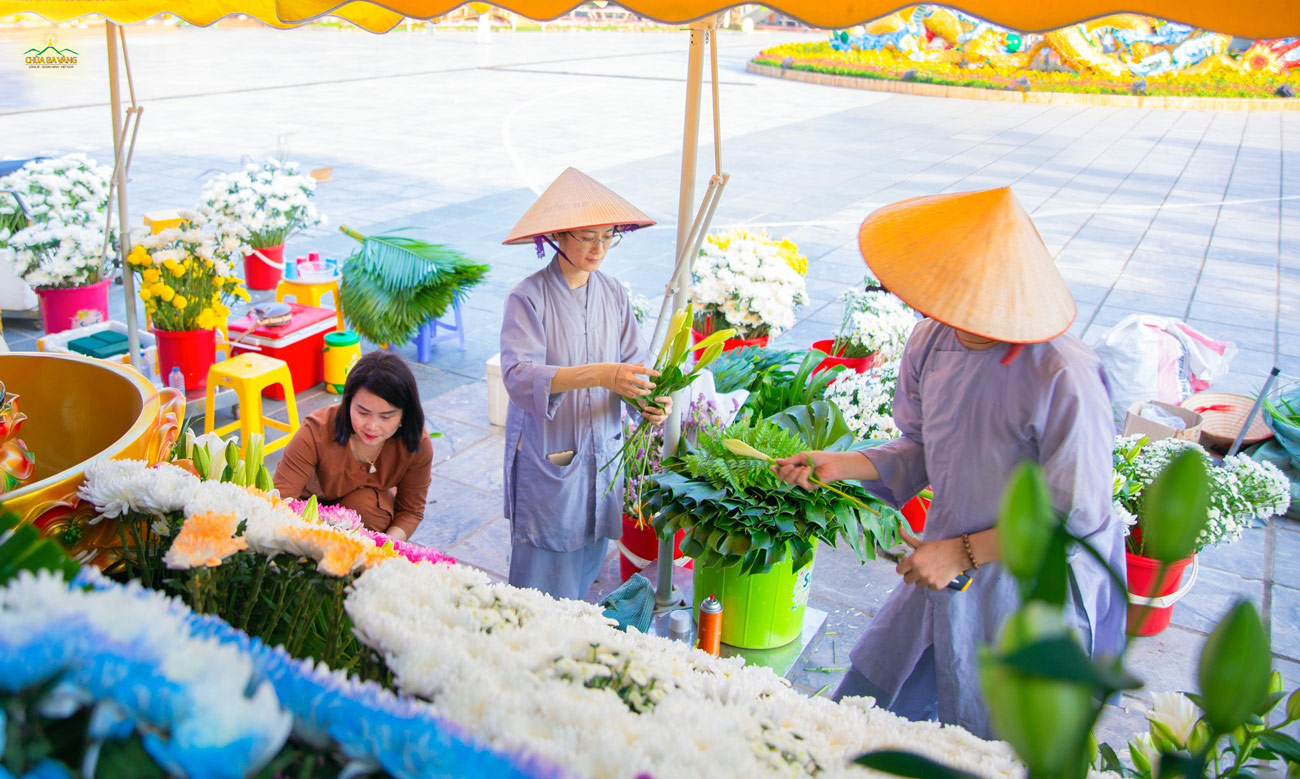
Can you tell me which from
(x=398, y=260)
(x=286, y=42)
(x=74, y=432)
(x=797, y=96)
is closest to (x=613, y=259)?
(x=398, y=260)

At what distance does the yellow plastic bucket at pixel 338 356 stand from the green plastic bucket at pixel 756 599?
9.38ft

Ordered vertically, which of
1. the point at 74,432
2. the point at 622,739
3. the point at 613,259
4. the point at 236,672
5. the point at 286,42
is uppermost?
the point at 286,42

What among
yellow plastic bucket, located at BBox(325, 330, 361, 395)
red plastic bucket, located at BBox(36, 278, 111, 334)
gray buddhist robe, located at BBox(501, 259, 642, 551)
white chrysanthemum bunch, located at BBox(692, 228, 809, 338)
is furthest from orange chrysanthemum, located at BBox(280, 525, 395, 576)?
red plastic bucket, located at BBox(36, 278, 111, 334)

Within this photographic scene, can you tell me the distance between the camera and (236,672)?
2.46 feet

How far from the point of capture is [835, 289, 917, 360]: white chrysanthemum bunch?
4246mm

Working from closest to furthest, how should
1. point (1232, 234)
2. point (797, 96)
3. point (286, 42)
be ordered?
1. point (1232, 234)
2. point (797, 96)
3. point (286, 42)

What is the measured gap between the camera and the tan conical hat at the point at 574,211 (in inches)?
95.7

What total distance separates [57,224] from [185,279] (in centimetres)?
137

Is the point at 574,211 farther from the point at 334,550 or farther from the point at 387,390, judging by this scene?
the point at 334,550

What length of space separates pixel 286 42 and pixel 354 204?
18.8 meters

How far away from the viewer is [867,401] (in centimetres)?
348

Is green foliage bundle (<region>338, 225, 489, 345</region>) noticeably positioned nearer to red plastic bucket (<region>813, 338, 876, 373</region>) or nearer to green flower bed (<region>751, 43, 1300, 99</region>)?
red plastic bucket (<region>813, 338, 876, 373</region>)

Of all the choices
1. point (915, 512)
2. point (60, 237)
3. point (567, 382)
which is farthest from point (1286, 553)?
point (60, 237)

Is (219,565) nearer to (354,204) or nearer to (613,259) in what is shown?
(613,259)
